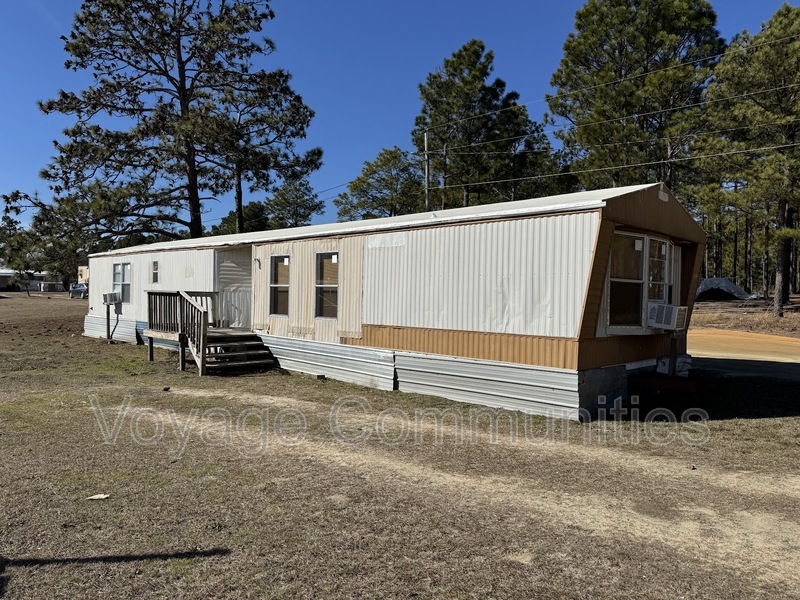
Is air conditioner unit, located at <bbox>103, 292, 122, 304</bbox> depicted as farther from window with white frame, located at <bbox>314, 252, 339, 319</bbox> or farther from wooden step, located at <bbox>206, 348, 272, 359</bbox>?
window with white frame, located at <bbox>314, 252, 339, 319</bbox>

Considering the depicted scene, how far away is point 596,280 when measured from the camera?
284 inches

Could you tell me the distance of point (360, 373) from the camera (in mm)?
10086

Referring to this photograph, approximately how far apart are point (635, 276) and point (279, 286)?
685 cm

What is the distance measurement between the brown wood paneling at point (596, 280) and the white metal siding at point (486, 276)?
0.07m

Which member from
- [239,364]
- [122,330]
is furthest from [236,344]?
[122,330]

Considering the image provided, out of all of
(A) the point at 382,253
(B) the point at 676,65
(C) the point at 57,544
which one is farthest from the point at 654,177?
(C) the point at 57,544

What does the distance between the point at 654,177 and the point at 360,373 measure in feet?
56.3

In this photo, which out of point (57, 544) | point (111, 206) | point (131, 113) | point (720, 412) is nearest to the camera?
point (57, 544)

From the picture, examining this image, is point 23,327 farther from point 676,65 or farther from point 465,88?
point 676,65

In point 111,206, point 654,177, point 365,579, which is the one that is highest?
point 654,177

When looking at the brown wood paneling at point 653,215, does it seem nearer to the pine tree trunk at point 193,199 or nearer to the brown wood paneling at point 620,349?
the brown wood paneling at point 620,349

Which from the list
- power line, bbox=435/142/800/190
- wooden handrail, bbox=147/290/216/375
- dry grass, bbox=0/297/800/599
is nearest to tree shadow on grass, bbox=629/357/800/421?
dry grass, bbox=0/297/800/599

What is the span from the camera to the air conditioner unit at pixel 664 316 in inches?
336

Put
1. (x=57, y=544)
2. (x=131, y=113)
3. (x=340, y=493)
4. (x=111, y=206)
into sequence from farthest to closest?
(x=131, y=113), (x=111, y=206), (x=340, y=493), (x=57, y=544)
